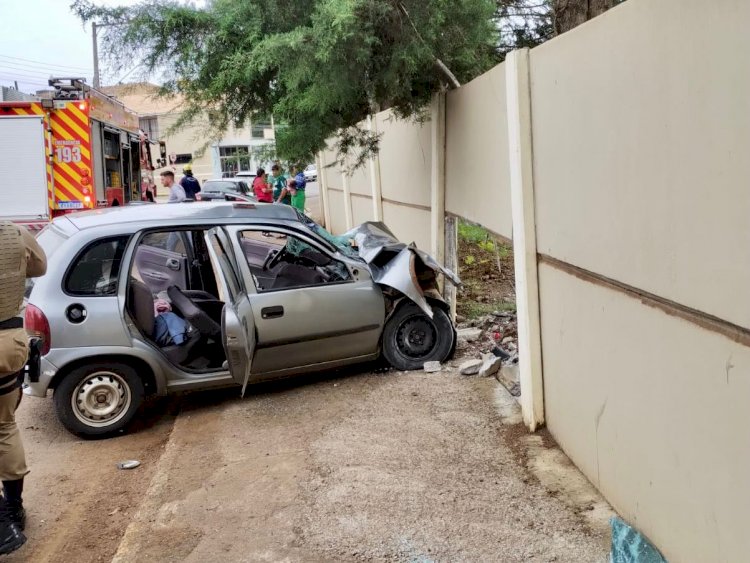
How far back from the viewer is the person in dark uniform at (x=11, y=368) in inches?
145

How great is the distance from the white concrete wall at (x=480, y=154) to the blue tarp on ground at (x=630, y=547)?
2451mm

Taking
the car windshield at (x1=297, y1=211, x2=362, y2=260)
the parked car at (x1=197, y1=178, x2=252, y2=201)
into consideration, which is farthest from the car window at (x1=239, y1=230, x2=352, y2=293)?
the parked car at (x1=197, y1=178, x2=252, y2=201)

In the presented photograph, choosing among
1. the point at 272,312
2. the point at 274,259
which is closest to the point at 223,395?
the point at 272,312

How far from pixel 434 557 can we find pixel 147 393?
302 cm

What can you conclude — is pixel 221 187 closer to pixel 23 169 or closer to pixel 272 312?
pixel 23 169

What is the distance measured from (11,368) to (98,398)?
1.59m

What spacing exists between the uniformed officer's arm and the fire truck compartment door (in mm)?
8834

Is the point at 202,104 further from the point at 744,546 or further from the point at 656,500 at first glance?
the point at 744,546

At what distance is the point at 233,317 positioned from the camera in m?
5.32

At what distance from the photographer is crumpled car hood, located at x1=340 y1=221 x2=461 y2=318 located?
5.98 metres

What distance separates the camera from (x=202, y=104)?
7.07 m

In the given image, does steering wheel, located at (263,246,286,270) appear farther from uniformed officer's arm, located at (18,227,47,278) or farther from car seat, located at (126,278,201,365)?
uniformed officer's arm, located at (18,227,47,278)

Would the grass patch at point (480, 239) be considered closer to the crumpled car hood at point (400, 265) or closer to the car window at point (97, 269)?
the crumpled car hood at point (400, 265)

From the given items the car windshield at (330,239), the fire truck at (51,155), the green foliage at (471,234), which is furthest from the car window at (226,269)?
the fire truck at (51,155)
